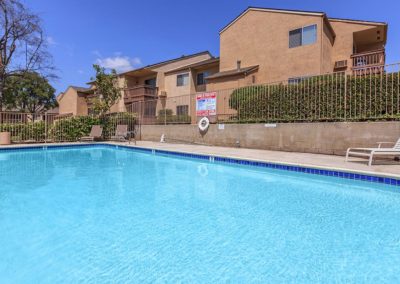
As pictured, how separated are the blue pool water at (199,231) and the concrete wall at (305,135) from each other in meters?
3.18

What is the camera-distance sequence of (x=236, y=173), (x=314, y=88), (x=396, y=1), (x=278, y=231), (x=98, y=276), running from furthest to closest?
(x=396, y=1) → (x=314, y=88) → (x=236, y=173) → (x=278, y=231) → (x=98, y=276)

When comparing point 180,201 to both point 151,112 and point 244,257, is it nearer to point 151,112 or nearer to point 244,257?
point 244,257

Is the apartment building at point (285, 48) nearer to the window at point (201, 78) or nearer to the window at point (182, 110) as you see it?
the window at point (182, 110)

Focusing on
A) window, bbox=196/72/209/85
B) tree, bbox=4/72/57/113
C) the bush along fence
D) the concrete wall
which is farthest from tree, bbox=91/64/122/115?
tree, bbox=4/72/57/113

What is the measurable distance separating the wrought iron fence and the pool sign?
0.66 feet

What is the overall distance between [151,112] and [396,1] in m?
14.7

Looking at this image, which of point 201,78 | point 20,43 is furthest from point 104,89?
point 20,43

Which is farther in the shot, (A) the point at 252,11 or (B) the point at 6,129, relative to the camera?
(A) the point at 252,11

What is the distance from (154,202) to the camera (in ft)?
15.7

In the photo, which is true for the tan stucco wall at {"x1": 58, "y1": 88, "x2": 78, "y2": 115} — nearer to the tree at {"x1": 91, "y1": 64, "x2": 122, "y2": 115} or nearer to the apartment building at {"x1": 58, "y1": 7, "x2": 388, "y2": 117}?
the tree at {"x1": 91, "y1": 64, "x2": 122, "y2": 115}

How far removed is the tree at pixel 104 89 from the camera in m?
18.3

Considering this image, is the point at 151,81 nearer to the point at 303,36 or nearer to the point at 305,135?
the point at 303,36

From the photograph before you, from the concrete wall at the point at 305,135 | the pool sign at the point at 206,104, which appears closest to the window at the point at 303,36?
the pool sign at the point at 206,104

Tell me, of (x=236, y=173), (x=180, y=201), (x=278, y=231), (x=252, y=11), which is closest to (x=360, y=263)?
(x=278, y=231)
